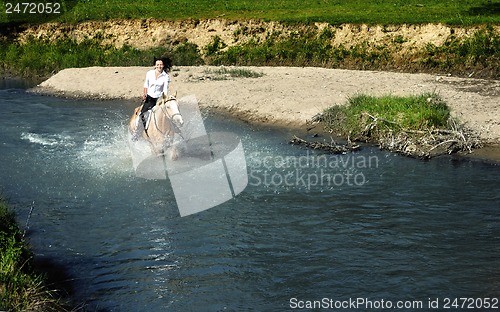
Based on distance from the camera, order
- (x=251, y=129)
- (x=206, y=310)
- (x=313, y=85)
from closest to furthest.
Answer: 1. (x=206, y=310)
2. (x=251, y=129)
3. (x=313, y=85)

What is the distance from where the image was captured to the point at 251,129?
24594mm

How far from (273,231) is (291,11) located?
27.9m

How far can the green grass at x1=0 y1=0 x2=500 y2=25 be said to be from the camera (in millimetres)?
35656

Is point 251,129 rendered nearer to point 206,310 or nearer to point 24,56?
point 206,310

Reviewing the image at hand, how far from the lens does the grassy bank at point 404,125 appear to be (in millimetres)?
20453

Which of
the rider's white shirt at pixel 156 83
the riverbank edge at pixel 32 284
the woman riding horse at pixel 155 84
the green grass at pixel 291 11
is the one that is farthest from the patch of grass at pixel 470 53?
the riverbank edge at pixel 32 284

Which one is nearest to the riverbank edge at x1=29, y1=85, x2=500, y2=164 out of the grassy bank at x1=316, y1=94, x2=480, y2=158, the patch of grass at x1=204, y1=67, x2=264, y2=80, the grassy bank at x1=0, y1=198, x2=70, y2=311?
the grassy bank at x1=316, y1=94, x2=480, y2=158

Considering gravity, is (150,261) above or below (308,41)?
below

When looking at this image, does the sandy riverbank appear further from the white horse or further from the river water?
the white horse

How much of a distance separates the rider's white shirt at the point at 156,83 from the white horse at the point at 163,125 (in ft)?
0.66

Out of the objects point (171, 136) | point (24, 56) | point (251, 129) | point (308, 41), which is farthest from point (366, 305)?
point (24, 56)

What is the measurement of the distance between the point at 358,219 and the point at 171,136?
6.06 meters

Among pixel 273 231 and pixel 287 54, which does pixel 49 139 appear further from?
pixel 287 54

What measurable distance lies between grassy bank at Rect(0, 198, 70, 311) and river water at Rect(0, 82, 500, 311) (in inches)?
28.2
